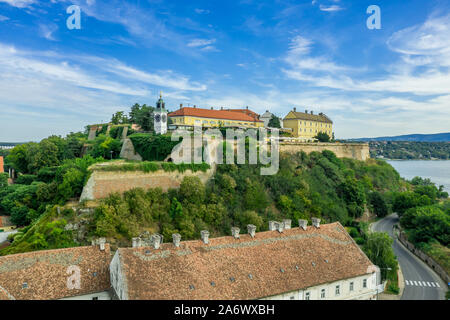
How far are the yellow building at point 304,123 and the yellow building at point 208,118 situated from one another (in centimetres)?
972

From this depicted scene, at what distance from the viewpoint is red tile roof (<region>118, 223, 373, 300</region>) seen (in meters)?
17.0

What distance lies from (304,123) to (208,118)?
1102 inches

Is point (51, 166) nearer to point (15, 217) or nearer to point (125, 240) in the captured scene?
point (15, 217)

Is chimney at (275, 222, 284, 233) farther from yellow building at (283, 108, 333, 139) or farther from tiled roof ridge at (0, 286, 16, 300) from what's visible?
yellow building at (283, 108, 333, 139)

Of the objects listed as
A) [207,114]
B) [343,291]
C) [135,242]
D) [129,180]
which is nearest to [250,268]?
[343,291]

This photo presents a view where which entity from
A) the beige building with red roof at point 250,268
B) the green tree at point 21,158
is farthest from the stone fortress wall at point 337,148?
the green tree at point 21,158

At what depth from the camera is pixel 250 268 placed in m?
19.2

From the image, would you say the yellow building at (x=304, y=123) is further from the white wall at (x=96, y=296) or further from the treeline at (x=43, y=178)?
the white wall at (x=96, y=296)

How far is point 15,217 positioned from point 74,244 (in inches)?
609

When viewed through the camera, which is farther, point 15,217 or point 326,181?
point 326,181

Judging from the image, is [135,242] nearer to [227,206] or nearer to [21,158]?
[227,206]

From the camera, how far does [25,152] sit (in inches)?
1892

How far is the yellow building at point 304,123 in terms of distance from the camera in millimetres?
76188
